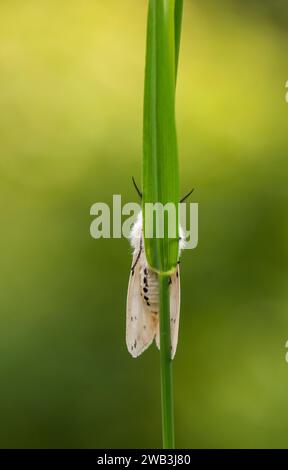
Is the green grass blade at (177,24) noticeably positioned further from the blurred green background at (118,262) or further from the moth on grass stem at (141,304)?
the blurred green background at (118,262)

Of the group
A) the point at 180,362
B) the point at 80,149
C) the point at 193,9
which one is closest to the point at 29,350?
the point at 180,362

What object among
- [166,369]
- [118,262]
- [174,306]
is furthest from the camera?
[118,262]

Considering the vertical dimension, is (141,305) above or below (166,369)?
above

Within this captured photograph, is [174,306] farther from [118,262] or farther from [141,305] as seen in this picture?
[118,262]

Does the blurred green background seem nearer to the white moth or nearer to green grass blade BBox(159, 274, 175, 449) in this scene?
the white moth

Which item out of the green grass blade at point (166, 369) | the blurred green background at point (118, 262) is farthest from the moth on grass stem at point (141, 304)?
the blurred green background at point (118, 262)

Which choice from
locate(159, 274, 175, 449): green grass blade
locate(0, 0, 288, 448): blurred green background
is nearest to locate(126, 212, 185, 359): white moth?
locate(159, 274, 175, 449): green grass blade

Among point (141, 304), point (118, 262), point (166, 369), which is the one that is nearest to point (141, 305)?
point (141, 304)

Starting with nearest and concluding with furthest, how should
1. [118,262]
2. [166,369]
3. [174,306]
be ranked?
[166,369] → [174,306] → [118,262]
